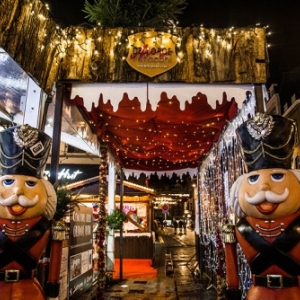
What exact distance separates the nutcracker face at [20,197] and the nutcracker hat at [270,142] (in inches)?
80.9

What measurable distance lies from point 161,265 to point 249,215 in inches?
395

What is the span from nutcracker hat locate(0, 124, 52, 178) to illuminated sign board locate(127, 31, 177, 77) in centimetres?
194

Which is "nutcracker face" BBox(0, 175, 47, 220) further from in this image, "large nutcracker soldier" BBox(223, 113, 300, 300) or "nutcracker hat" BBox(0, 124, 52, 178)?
"large nutcracker soldier" BBox(223, 113, 300, 300)

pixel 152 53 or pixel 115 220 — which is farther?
pixel 115 220

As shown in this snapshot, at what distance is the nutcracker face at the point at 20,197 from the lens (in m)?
3.00

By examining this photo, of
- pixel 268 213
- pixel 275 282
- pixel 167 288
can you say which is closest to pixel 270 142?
pixel 268 213

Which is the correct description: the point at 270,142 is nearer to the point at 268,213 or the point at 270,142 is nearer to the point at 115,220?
the point at 268,213

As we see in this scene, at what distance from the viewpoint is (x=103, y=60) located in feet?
15.2

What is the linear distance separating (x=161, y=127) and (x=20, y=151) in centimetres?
411

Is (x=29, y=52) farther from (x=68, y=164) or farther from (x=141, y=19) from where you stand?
(x=68, y=164)

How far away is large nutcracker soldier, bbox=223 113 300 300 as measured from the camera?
2902 millimetres

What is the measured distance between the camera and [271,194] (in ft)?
9.60

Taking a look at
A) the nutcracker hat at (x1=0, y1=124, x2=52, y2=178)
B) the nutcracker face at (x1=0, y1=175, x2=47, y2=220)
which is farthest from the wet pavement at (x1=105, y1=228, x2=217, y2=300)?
the nutcracker hat at (x1=0, y1=124, x2=52, y2=178)

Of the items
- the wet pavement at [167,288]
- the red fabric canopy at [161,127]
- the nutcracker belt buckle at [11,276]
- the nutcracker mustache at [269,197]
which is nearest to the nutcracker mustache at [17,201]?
the nutcracker belt buckle at [11,276]
